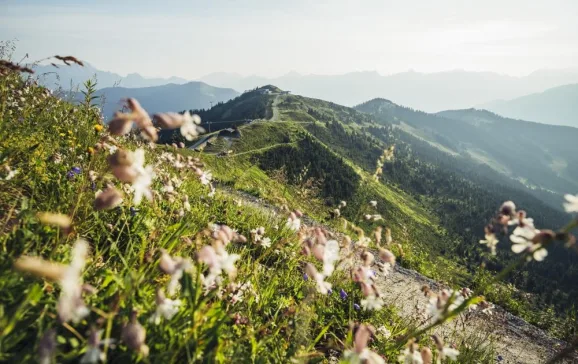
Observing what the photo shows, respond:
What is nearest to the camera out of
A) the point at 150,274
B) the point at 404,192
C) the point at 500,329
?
the point at 150,274

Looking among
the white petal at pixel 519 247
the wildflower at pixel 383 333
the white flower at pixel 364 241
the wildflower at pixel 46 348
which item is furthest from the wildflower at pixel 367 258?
the wildflower at pixel 383 333

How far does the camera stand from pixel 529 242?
1.83 m

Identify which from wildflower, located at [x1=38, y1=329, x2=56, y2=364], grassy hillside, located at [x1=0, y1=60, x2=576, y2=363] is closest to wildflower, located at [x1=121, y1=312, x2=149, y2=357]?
grassy hillside, located at [x1=0, y1=60, x2=576, y2=363]

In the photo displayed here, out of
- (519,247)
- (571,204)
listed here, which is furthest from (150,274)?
(571,204)

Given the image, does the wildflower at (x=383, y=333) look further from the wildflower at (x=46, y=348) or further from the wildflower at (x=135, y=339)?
the wildflower at (x=46, y=348)

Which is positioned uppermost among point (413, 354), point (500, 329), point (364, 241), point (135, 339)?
point (364, 241)

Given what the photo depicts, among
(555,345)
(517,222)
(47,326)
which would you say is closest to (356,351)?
(517,222)

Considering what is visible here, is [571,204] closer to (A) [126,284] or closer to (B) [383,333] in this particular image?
(A) [126,284]

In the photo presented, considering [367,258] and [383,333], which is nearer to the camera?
[367,258]

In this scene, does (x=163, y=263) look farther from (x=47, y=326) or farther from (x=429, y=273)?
(x=429, y=273)

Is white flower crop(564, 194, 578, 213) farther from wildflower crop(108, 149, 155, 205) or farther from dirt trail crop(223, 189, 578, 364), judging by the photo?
dirt trail crop(223, 189, 578, 364)

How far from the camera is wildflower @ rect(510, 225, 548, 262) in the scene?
1711 mm

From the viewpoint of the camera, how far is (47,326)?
85.6 inches

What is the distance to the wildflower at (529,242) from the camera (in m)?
1.71
